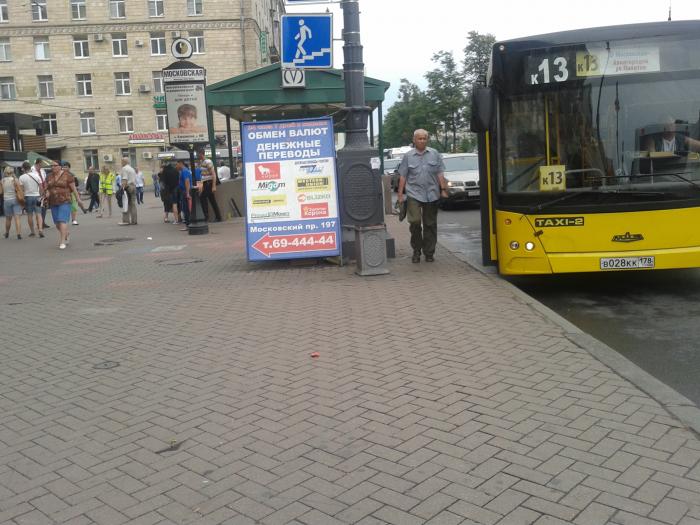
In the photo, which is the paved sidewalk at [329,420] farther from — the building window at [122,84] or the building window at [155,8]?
the building window at [155,8]

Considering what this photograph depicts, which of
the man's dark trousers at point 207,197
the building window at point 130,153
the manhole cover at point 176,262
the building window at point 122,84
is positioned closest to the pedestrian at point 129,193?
the man's dark trousers at point 207,197

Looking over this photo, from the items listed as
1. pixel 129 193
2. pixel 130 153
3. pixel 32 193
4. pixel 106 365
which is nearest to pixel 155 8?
pixel 130 153

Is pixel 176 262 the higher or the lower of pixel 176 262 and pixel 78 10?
the lower

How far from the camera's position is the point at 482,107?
8656 millimetres

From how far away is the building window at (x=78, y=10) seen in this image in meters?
57.1

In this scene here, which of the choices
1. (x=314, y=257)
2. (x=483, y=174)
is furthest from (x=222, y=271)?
(x=483, y=174)

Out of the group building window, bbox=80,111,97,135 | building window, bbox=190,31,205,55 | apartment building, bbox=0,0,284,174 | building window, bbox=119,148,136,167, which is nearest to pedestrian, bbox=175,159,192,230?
apartment building, bbox=0,0,284,174

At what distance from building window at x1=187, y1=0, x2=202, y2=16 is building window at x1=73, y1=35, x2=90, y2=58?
28.6 ft

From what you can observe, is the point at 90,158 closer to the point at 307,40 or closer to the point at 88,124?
the point at 88,124

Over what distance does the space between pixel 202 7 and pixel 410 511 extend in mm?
57926

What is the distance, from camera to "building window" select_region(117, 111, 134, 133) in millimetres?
58094

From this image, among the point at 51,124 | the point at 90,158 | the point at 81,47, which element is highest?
the point at 81,47

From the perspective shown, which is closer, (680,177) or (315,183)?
(680,177)

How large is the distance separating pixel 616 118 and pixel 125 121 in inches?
2176
